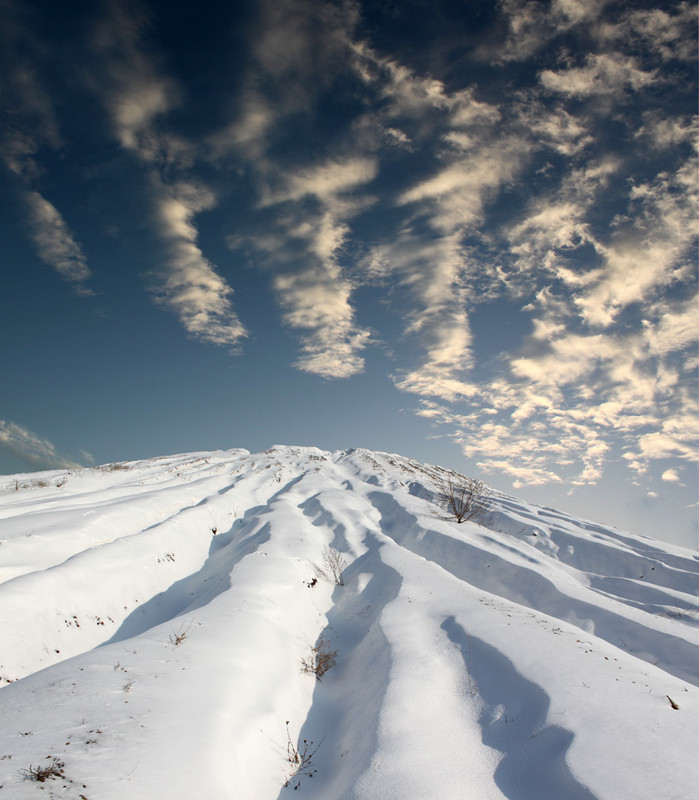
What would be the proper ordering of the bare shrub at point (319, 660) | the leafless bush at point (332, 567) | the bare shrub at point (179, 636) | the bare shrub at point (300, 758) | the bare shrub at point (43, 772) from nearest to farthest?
the bare shrub at point (43, 772), the bare shrub at point (300, 758), the bare shrub at point (179, 636), the bare shrub at point (319, 660), the leafless bush at point (332, 567)

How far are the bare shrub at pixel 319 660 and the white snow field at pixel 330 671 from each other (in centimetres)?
6

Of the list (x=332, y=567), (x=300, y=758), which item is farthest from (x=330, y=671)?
(x=332, y=567)

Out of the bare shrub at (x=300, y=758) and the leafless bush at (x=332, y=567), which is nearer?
the bare shrub at (x=300, y=758)

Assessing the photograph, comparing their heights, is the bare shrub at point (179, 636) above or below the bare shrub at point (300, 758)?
above

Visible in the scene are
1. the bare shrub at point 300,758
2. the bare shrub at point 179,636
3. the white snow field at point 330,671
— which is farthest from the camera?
the bare shrub at point 179,636

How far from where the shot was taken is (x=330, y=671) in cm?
542

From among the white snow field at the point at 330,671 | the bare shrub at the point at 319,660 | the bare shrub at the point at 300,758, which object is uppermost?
the white snow field at the point at 330,671

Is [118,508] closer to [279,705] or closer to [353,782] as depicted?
[279,705]

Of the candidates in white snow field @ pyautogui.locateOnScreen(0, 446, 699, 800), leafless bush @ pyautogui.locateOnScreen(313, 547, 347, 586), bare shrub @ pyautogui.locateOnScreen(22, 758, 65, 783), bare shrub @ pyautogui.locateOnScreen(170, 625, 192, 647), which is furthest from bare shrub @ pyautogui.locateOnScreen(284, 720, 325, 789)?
leafless bush @ pyautogui.locateOnScreen(313, 547, 347, 586)

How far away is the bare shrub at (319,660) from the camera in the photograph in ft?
17.2

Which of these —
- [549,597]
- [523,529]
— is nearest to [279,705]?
[549,597]

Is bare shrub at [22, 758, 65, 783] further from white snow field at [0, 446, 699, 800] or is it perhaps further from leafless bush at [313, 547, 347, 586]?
leafless bush at [313, 547, 347, 586]

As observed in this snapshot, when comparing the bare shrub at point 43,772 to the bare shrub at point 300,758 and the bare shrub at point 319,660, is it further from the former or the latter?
the bare shrub at point 319,660

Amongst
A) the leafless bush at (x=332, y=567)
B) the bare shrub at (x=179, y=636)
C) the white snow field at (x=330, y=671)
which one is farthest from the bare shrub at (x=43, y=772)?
the leafless bush at (x=332, y=567)
